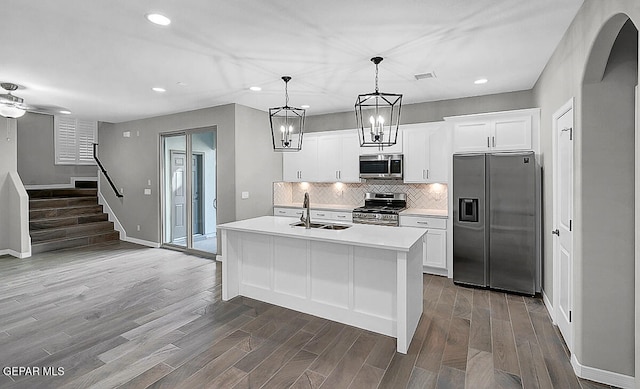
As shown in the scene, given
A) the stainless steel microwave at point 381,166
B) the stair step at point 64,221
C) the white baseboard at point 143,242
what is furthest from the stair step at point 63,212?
the stainless steel microwave at point 381,166

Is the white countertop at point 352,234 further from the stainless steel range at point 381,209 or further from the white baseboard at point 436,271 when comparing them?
the white baseboard at point 436,271

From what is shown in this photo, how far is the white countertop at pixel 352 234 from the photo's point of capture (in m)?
2.76

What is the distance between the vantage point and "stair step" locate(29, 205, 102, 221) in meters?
6.64

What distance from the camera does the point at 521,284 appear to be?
13.0ft

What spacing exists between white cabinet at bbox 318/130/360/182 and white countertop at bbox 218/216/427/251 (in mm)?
2159

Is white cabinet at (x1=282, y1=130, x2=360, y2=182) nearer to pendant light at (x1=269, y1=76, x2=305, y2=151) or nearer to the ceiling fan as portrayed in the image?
pendant light at (x1=269, y1=76, x2=305, y2=151)

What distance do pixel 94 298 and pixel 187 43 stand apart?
121 inches

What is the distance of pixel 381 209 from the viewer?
5.36 metres

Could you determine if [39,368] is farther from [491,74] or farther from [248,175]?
[491,74]

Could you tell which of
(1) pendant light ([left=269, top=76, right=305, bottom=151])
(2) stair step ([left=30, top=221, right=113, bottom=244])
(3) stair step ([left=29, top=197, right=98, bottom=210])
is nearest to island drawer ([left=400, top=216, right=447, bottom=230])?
(1) pendant light ([left=269, top=76, right=305, bottom=151])

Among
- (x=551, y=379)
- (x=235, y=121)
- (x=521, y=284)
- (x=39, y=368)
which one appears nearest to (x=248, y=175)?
(x=235, y=121)

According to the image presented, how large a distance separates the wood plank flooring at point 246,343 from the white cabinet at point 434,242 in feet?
1.67

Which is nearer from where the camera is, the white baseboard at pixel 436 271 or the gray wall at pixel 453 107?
the gray wall at pixel 453 107

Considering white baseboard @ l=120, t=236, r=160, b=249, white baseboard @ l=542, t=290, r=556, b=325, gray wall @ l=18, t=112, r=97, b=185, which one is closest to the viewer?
white baseboard @ l=542, t=290, r=556, b=325
